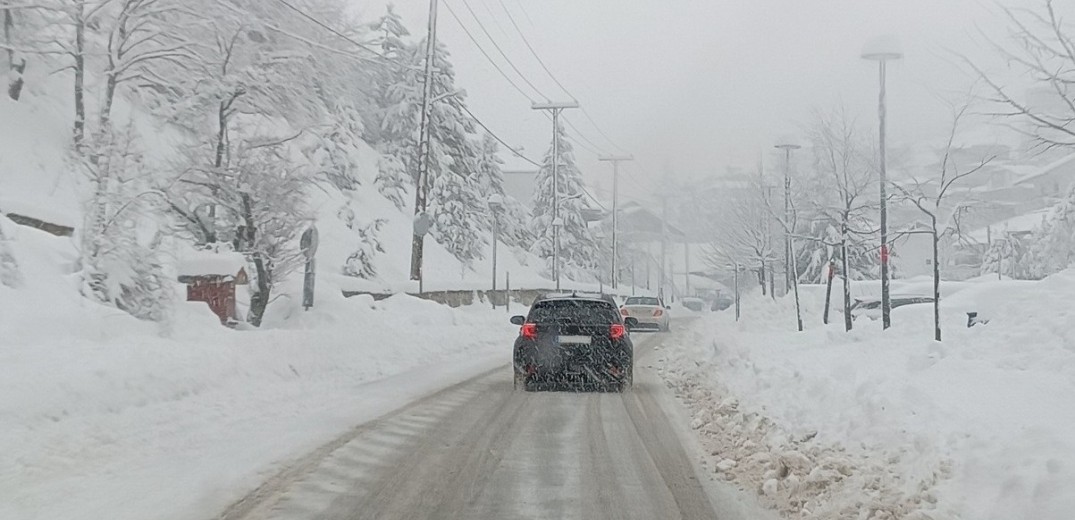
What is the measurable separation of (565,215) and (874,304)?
50.1 metres

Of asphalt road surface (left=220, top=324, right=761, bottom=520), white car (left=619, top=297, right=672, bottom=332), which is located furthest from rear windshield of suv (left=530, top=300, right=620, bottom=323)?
white car (left=619, top=297, right=672, bottom=332)

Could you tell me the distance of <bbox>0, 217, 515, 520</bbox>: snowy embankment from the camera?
713 cm

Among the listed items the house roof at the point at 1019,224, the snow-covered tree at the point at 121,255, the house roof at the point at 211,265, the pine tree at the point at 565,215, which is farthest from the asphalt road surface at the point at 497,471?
the pine tree at the point at 565,215

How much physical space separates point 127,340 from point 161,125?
26.8 meters

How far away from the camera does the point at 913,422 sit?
25.2ft

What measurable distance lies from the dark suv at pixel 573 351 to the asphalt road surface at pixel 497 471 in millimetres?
1858

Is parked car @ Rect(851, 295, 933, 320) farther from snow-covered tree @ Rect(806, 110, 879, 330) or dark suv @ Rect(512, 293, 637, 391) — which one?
dark suv @ Rect(512, 293, 637, 391)

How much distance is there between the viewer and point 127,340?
40.6ft

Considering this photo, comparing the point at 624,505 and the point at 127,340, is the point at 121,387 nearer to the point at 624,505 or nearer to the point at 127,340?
the point at 127,340

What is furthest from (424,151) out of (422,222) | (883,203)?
(883,203)

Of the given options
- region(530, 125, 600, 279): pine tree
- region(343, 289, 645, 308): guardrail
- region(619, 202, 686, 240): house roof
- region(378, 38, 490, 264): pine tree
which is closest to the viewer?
region(343, 289, 645, 308): guardrail

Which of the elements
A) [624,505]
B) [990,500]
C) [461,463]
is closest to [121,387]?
[461,463]

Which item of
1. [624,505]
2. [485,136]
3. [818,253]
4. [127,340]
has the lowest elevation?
[624,505]

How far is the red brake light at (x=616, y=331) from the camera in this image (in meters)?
14.1
